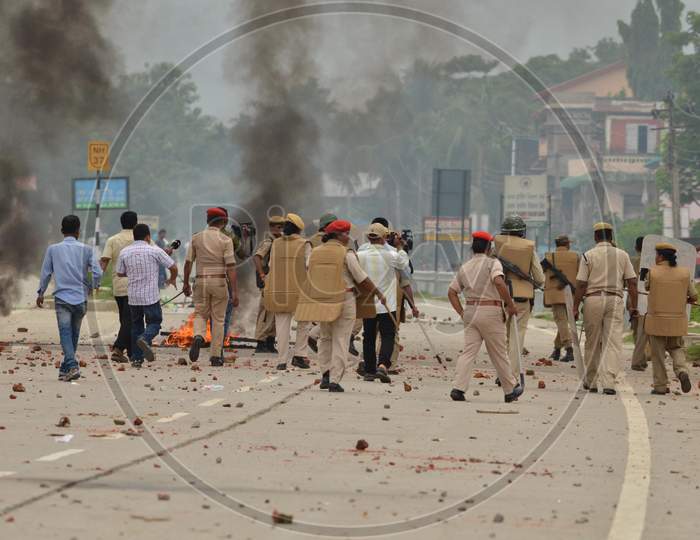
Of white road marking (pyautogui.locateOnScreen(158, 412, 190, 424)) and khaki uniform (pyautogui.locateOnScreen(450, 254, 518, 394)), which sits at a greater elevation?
khaki uniform (pyautogui.locateOnScreen(450, 254, 518, 394))

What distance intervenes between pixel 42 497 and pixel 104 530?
930 millimetres

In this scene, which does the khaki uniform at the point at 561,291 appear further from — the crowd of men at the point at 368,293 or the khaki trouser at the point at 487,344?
the khaki trouser at the point at 487,344

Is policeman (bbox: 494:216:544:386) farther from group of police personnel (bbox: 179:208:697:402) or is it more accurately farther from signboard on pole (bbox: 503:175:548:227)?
signboard on pole (bbox: 503:175:548:227)

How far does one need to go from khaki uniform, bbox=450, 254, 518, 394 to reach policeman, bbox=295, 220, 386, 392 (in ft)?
4.19

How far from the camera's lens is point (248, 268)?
1000 inches

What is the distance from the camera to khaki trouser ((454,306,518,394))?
14648 millimetres

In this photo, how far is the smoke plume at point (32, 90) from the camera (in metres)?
26.4

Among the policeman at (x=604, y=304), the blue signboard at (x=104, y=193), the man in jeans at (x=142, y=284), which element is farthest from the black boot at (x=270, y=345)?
the blue signboard at (x=104, y=193)

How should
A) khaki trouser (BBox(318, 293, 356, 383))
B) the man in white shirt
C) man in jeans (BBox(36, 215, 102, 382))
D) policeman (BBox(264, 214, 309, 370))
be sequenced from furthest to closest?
policeman (BBox(264, 214, 309, 370)), the man in white shirt, man in jeans (BBox(36, 215, 102, 382)), khaki trouser (BBox(318, 293, 356, 383))

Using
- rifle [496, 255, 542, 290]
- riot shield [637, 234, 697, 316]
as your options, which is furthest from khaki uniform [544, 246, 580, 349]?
rifle [496, 255, 542, 290]

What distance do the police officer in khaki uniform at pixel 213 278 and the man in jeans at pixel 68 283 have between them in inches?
97.3

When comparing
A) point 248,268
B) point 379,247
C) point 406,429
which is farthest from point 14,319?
point 406,429

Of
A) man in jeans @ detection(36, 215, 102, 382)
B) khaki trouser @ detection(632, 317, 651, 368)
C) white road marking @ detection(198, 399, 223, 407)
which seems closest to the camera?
white road marking @ detection(198, 399, 223, 407)

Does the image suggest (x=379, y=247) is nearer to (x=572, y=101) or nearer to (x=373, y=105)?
(x=373, y=105)
